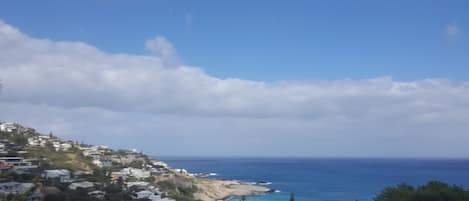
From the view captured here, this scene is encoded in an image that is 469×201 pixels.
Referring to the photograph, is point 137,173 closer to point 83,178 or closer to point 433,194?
point 83,178

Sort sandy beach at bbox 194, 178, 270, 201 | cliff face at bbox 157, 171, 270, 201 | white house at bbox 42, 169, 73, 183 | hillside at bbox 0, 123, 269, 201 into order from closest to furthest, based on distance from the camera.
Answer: hillside at bbox 0, 123, 269, 201 < white house at bbox 42, 169, 73, 183 < cliff face at bbox 157, 171, 270, 201 < sandy beach at bbox 194, 178, 270, 201

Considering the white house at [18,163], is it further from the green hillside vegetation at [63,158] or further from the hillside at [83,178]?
the green hillside vegetation at [63,158]

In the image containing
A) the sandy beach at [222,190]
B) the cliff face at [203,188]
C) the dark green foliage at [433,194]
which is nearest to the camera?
the dark green foliage at [433,194]

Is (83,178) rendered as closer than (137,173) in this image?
Yes

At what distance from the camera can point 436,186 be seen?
33.3m

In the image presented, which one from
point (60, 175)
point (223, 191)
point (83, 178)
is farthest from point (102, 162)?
point (60, 175)

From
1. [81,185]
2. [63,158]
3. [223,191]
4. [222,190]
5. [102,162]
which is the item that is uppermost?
[63,158]

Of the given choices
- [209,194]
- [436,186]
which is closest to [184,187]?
[209,194]

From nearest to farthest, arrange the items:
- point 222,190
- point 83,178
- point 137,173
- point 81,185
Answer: point 81,185 → point 83,178 → point 137,173 → point 222,190

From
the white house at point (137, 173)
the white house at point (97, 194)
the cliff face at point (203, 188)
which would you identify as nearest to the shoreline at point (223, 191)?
the cliff face at point (203, 188)

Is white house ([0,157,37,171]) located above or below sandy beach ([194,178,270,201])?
above

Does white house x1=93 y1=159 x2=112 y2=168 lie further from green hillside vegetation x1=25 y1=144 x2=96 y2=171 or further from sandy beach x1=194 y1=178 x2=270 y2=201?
sandy beach x1=194 y1=178 x2=270 y2=201

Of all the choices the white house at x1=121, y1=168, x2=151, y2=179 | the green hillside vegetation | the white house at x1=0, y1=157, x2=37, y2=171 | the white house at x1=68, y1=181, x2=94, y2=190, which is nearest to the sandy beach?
the white house at x1=121, y1=168, x2=151, y2=179

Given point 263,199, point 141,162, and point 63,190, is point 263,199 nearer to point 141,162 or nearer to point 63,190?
point 141,162
